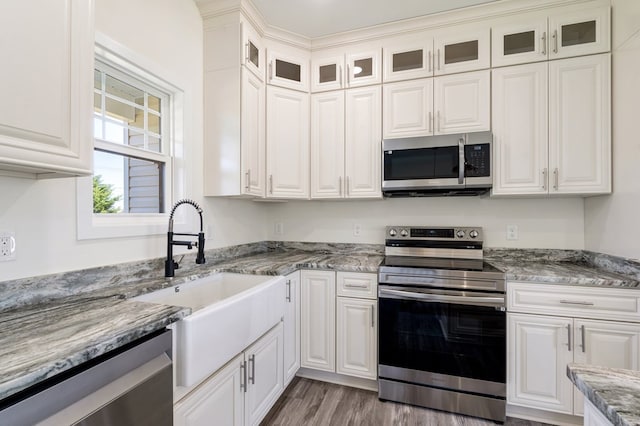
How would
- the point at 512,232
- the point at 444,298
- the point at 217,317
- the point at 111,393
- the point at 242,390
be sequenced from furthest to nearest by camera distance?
the point at 512,232 < the point at 444,298 < the point at 242,390 < the point at 217,317 < the point at 111,393

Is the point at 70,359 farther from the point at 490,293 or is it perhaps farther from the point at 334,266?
the point at 490,293

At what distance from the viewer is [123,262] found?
5.21ft

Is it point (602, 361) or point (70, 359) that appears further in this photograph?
point (602, 361)

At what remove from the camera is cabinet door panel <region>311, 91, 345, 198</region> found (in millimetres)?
2533

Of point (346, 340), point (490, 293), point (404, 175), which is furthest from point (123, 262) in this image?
point (490, 293)

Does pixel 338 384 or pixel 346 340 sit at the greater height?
pixel 346 340

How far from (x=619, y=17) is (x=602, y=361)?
2155 millimetres

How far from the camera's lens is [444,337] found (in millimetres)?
1935

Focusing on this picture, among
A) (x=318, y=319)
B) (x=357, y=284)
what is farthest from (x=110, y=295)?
(x=357, y=284)

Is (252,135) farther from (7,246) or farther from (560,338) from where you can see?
(560,338)

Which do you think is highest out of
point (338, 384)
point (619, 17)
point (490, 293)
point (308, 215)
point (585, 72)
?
point (619, 17)

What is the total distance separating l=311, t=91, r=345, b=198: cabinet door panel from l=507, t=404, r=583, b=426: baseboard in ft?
6.30

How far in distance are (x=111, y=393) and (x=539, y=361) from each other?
2.24 metres

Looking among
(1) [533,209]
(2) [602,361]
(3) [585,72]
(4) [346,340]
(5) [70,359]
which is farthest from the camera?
(1) [533,209]
